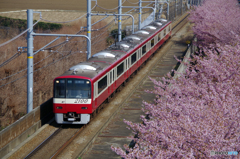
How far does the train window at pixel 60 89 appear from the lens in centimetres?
1662

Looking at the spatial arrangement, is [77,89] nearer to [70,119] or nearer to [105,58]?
[70,119]

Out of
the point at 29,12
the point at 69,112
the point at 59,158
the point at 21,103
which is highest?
the point at 29,12

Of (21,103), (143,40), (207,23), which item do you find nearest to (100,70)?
(143,40)

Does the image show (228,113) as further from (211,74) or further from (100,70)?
(100,70)

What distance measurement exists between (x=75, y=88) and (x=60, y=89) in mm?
687

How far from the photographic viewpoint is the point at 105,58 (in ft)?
69.4

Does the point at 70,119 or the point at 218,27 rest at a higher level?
the point at 218,27

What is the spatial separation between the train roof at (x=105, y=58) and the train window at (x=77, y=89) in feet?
1.61

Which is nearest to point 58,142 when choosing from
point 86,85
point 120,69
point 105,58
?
point 86,85

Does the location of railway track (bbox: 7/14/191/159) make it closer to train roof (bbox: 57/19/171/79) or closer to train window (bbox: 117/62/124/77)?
train roof (bbox: 57/19/171/79)

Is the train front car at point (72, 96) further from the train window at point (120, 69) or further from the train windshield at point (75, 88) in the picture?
the train window at point (120, 69)

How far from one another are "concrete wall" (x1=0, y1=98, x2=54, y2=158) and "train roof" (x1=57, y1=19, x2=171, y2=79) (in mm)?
2471

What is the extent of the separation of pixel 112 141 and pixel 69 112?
94.9 inches

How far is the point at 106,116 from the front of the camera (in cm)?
1919
